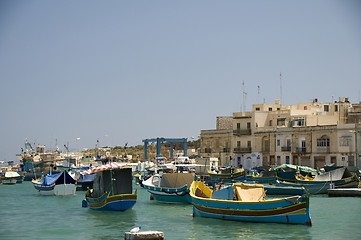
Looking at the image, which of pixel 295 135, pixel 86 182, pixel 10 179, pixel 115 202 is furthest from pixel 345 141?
pixel 10 179

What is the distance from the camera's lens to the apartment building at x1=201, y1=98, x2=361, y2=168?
6594cm

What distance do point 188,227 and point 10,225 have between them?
1006cm

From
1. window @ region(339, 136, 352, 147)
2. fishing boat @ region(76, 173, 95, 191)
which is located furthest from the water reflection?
window @ region(339, 136, 352, 147)

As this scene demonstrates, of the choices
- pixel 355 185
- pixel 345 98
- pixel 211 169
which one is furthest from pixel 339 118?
pixel 355 185

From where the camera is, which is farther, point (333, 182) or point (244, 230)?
point (333, 182)

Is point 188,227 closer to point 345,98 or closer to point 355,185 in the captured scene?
point 355,185

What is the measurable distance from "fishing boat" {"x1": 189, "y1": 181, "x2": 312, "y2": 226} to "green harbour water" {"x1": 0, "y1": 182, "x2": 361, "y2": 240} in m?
0.35

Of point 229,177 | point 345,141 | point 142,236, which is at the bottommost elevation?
point 142,236

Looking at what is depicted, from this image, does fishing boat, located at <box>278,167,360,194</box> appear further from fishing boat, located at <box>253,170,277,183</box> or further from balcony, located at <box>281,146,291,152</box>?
balcony, located at <box>281,146,291,152</box>

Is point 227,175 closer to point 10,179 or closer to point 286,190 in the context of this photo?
point 286,190

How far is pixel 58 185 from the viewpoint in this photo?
1973 inches

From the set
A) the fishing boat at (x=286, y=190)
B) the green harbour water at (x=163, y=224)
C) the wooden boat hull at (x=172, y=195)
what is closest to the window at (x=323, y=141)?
the fishing boat at (x=286, y=190)

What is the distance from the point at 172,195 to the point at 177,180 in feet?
3.60

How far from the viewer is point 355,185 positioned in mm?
45562
